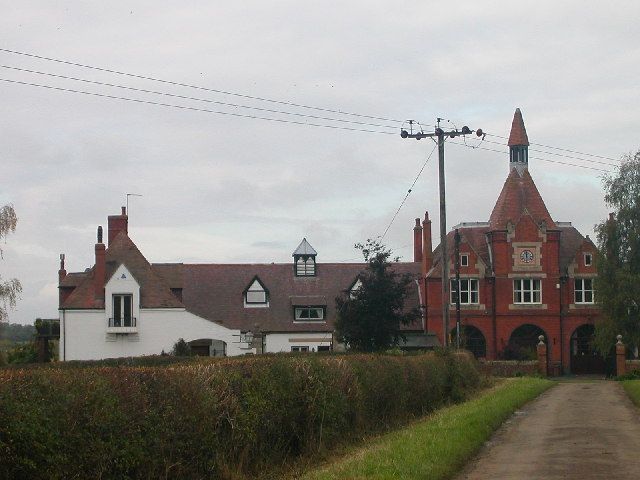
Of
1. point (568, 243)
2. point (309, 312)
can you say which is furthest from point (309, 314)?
point (568, 243)

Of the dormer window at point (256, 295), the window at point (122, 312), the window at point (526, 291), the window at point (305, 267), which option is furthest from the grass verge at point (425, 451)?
the window at point (305, 267)

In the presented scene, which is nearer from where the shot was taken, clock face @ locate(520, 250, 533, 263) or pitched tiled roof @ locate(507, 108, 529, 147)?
clock face @ locate(520, 250, 533, 263)

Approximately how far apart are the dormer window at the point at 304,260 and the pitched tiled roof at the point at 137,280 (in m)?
12.2

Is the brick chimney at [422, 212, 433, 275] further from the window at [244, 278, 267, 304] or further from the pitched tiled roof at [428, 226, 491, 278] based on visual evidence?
the window at [244, 278, 267, 304]

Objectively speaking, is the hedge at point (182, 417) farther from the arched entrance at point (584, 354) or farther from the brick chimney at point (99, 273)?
the arched entrance at point (584, 354)

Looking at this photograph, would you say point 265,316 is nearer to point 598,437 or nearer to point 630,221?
point 630,221

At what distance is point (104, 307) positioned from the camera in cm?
A: 5944

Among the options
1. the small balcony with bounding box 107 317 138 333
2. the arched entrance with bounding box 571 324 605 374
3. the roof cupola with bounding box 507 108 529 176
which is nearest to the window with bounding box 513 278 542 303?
the arched entrance with bounding box 571 324 605 374

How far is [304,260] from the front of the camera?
71.2 m

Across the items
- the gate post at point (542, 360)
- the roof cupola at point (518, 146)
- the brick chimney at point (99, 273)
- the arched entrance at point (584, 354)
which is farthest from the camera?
the roof cupola at point (518, 146)

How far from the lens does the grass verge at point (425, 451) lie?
523 inches

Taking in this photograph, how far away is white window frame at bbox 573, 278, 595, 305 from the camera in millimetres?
69812

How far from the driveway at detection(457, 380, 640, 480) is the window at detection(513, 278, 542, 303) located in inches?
1654

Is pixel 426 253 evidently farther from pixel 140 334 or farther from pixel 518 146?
pixel 140 334
